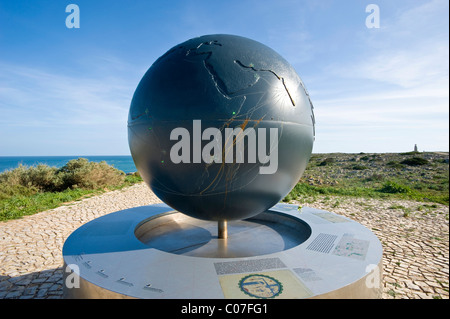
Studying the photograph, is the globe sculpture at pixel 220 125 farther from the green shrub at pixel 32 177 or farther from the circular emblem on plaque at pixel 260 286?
the green shrub at pixel 32 177

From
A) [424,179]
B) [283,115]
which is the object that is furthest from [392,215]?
[424,179]

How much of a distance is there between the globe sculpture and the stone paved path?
3.54m

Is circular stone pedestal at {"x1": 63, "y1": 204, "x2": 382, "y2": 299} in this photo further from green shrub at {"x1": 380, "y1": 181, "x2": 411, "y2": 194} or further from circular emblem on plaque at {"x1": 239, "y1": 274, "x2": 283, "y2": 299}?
green shrub at {"x1": 380, "y1": 181, "x2": 411, "y2": 194}

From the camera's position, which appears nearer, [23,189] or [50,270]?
[50,270]

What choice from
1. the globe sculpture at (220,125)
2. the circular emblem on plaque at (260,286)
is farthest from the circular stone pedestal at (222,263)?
the globe sculpture at (220,125)

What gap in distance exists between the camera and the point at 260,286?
129 inches

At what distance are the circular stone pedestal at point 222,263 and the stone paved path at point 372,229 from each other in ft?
5.10

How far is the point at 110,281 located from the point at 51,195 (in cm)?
1334

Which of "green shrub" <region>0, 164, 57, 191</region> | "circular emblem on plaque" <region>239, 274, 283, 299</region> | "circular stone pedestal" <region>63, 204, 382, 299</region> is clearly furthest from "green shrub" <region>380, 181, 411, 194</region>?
"green shrub" <region>0, 164, 57, 191</region>

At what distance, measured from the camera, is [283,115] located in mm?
3875

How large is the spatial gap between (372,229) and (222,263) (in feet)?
24.5

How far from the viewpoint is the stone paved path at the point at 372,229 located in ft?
18.1
